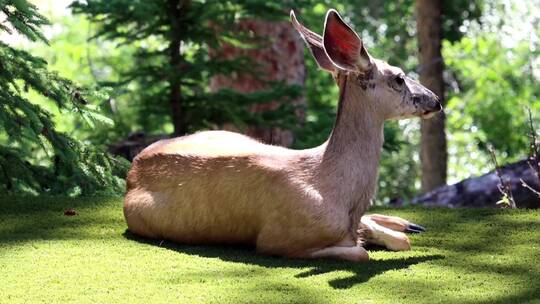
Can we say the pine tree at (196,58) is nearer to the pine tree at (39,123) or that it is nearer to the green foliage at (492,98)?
the pine tree at (39,123)

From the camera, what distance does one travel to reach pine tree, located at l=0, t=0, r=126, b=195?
7.63 m

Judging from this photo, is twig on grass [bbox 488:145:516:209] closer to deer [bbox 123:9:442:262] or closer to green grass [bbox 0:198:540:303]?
green grass [bbox 0:198:540:303]

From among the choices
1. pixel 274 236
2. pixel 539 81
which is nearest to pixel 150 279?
pixel 274 236

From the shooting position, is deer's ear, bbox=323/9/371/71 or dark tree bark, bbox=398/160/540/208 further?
dark tree bark, bbox=398/160/540/208

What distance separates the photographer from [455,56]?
914 inches

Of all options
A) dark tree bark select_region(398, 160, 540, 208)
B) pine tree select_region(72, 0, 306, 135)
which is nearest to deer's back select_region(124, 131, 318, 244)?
dark tree bark select_region(398, 160, 540, 208)

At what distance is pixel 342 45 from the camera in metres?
6.13

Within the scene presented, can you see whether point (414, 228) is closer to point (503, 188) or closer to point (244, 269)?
point (244, 269)

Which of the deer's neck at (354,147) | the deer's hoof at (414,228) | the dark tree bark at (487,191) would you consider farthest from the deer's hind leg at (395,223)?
the dark tree bark at (487,191)

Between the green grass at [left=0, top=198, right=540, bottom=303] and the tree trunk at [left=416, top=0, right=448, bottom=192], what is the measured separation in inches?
363

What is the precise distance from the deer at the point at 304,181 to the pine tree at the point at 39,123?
152 cm

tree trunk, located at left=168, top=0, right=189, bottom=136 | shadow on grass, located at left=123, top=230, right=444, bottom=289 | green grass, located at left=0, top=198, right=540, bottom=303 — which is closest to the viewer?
green grass, located at left=0, top=198, right=540, bottom=303

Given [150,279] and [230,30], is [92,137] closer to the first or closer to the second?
[230,30]

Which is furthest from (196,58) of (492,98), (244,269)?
(492,98)
